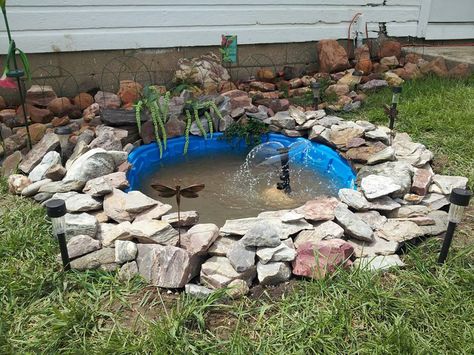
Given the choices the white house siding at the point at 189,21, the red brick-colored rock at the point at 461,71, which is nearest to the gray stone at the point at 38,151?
the white house siding at the point at 189,21

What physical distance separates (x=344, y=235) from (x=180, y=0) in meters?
3.77

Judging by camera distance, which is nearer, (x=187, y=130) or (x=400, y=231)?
(x=400, y=231)

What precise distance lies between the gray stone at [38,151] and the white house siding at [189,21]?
5.01 feet

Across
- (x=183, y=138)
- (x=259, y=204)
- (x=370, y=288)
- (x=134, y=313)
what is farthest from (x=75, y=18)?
(x=370, y=288)

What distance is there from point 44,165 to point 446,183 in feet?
10.7

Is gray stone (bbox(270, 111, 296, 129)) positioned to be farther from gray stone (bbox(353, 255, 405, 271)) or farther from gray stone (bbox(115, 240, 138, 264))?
gray stone (bbox(115, 240, 138, 264))

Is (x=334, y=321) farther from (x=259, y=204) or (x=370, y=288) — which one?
(x=259, y=204)

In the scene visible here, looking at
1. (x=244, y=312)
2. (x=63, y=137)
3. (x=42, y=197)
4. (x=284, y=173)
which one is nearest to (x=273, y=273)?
(x=244, y=312)

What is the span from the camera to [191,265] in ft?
7.50

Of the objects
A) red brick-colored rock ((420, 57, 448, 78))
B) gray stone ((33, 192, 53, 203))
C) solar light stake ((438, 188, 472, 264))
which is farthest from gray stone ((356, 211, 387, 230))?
red brick-colored rock ((420, 57, 448, 78))

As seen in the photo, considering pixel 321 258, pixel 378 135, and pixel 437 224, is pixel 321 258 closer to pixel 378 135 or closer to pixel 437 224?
pixel 437 224

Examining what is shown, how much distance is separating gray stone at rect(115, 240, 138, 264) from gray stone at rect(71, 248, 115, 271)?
5cm

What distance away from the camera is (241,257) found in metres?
2.32

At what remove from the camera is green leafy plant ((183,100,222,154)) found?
419 cm
